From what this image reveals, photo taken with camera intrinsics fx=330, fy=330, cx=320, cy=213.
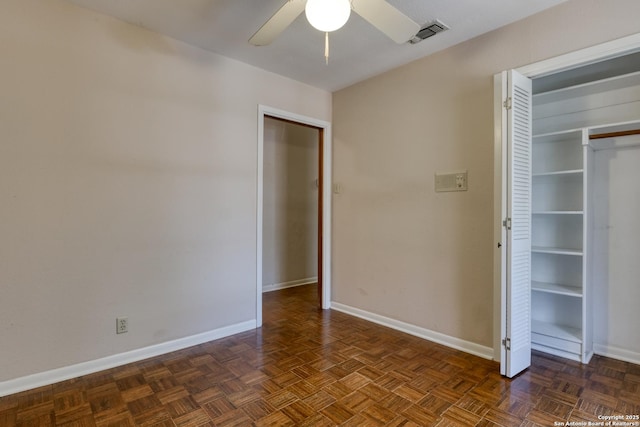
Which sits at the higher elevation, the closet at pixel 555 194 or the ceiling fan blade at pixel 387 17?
the ceiling fan blade at pixel 387 17

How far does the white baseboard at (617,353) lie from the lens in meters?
2.53

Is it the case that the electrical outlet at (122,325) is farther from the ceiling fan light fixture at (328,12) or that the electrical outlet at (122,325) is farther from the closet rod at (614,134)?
the closet rod at (614,134)

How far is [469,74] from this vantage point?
9.09 feet

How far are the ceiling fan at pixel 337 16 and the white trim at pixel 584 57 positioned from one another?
121cm

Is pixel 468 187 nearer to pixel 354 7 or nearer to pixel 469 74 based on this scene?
pixel 469 74

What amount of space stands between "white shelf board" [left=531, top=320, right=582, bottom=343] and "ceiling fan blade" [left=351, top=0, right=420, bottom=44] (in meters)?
2.58

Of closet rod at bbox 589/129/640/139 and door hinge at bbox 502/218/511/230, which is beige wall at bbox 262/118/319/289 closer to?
door hinge at bbox 502/218/511/230

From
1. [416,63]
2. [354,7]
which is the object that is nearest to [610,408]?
[354,7]

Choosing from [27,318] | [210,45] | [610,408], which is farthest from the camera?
[210,45]

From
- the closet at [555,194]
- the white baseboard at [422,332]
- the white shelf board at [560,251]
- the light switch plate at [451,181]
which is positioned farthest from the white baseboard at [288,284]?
the white shelf board at [560,251]

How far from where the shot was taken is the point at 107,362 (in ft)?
8.04

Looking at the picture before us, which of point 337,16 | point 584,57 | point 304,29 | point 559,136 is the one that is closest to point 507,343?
point 559,136

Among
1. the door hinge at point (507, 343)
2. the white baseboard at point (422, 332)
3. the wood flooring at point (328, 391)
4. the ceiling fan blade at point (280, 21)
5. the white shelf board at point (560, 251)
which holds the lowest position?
the wood flooring at point (328, 391)

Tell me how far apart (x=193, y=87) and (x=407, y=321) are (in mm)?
2938
